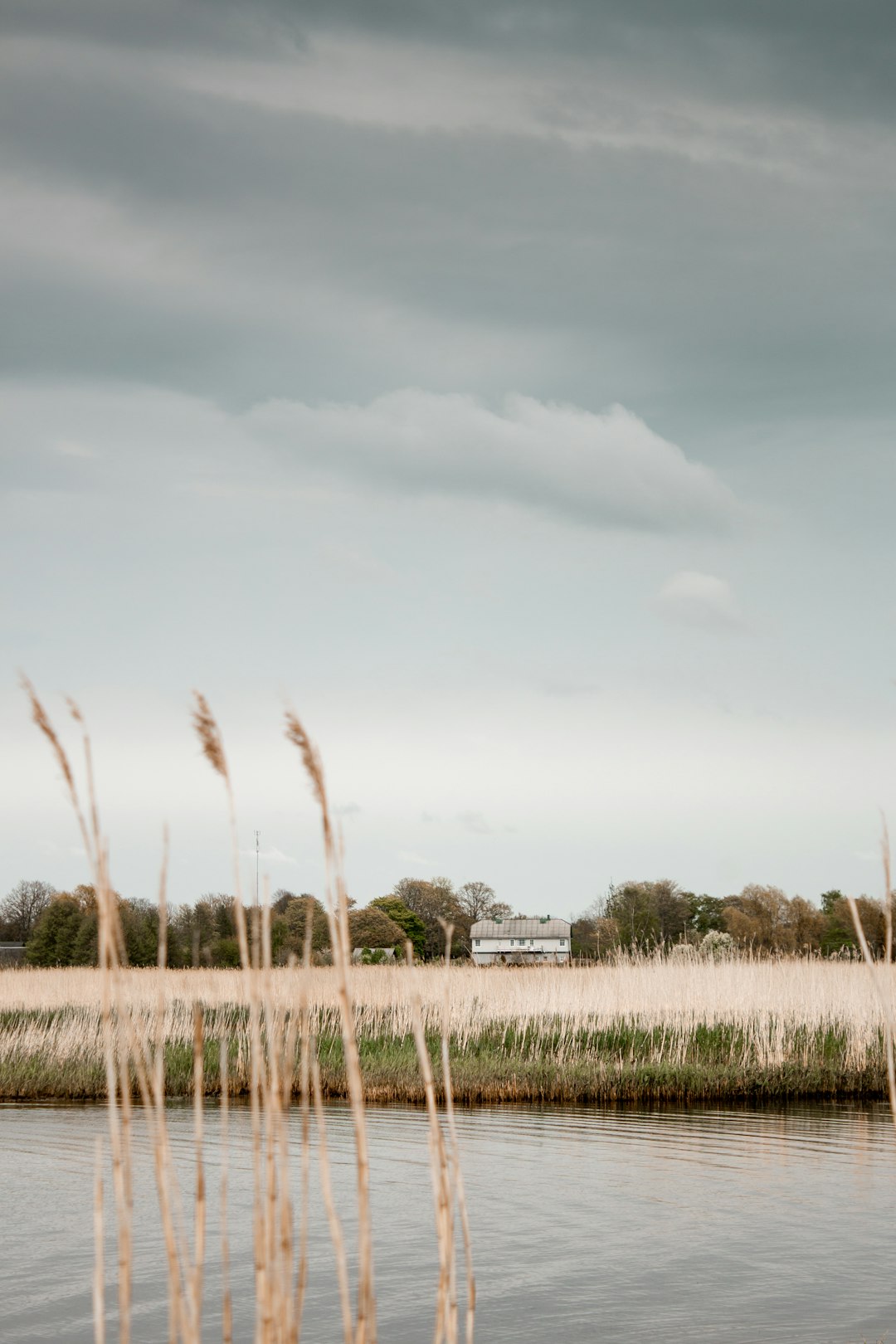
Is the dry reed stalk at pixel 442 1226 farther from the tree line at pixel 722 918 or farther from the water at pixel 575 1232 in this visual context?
the tree line at pixel 722 918

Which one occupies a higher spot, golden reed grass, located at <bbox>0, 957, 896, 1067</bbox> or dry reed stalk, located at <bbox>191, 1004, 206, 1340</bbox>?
dry reed stalk, located at <bbox>191, 1004, 206, 1340</bbox>

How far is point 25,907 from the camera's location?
3088 inches

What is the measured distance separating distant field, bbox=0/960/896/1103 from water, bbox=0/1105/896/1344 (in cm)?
248

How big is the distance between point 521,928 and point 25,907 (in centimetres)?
4182

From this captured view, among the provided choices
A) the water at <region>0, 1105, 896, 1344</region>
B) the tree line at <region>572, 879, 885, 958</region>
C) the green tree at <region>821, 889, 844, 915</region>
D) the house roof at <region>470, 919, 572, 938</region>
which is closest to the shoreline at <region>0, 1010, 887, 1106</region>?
the water at <region>0, 1105, 896, 1344</region>

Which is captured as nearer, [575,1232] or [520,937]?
[575,1232]

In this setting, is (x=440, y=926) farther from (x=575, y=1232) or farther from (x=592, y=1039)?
(x=575, y=1232)

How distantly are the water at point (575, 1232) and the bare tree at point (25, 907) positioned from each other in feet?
225

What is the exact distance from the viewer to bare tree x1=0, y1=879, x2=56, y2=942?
255ft

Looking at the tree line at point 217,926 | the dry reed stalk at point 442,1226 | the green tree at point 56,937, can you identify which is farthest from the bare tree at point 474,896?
the dry reed stalk at point 442,1226

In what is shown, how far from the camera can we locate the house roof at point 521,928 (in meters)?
101

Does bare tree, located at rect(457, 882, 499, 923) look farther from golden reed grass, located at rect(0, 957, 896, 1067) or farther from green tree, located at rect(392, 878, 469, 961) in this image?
golden reed grass, located at rect(0, 957, 896, 1067)

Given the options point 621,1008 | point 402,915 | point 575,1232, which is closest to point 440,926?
point 621,1008

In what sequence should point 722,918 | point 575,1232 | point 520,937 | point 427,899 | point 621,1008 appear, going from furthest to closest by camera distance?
point 520,937 → point 427,899 → point 722,918 → point 621,1008 → point 575,1232
